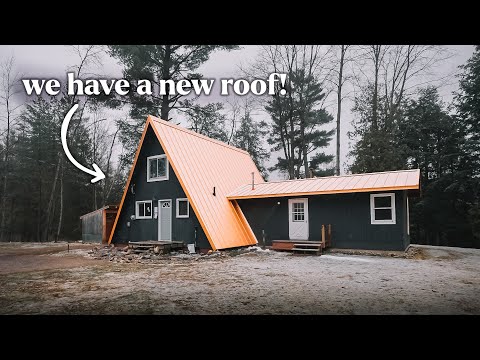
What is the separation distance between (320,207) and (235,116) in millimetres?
15784

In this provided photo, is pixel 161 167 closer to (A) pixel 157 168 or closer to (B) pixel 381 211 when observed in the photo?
(A) pixel 157 168

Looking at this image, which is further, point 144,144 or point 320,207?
point 144,144

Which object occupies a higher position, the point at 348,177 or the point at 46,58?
the point at 46,58

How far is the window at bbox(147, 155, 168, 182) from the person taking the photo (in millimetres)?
13495

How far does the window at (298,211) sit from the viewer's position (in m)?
13.3

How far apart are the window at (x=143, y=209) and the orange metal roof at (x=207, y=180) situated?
1.49 metres

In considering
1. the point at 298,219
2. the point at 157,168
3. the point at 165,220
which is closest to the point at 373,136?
the point at 298,219

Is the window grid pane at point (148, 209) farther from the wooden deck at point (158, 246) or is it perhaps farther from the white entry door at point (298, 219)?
the white entry door at point (298, 219)
